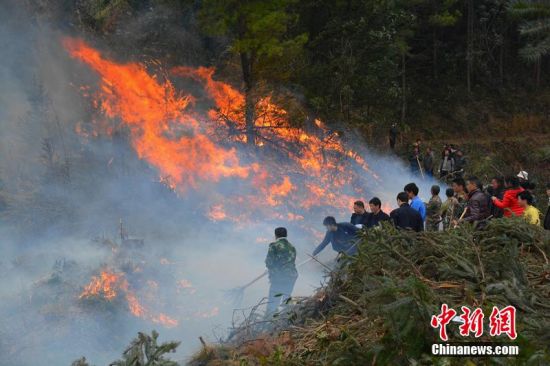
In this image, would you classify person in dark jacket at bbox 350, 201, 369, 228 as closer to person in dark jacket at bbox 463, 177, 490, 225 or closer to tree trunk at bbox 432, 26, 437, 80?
person in dark jacket at bbox 463, 177, 490, 225

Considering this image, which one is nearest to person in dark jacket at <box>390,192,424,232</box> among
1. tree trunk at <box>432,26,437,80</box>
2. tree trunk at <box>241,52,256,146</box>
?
tree trunk at <box>241,52,256,146</box>

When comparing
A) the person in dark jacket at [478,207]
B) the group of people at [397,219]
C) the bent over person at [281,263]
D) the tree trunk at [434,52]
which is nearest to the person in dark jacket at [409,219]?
the group of people at [397,219]

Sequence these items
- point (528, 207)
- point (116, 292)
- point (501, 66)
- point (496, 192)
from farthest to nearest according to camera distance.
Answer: point (501, 66)
point (116, 292)
point (496, 192)
point (528, 207)

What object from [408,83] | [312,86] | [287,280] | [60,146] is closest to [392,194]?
[312,86]

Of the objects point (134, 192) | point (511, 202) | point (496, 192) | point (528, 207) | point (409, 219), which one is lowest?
point (409, 219)

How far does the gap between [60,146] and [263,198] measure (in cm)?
571

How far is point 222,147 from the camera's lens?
46.4ft

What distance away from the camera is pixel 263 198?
13.3m

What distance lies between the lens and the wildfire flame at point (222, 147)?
1327 centimetres

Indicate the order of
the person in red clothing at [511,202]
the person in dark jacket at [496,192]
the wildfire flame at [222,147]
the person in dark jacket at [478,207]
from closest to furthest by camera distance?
1. the person in dark jacket at [478,207]
2. the person in red clothing at [511,202]
3. the person in dark jacket at [496,192]
4. the wildfire flame at [222,147]

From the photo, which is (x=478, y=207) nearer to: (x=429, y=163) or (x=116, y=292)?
(x=116, y=292)

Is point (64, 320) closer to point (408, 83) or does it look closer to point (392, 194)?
point (392, 194)

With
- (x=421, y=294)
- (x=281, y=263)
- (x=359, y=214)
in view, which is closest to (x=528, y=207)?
(x=359, y=214)

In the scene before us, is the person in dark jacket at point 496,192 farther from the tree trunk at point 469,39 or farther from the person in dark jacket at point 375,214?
the tree trunk at point 469,39
